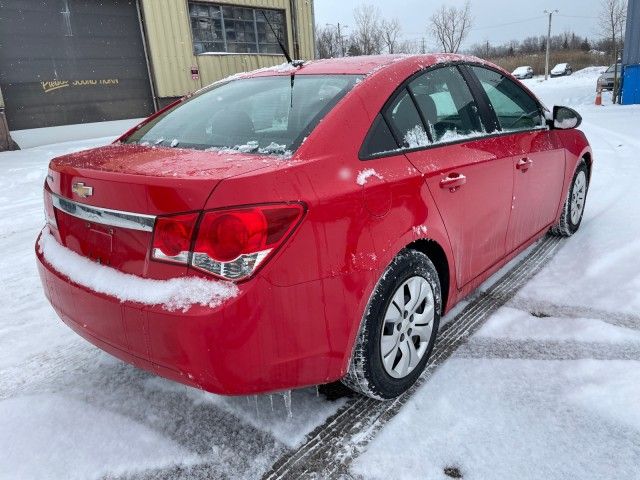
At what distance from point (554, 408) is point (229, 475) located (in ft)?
4.65

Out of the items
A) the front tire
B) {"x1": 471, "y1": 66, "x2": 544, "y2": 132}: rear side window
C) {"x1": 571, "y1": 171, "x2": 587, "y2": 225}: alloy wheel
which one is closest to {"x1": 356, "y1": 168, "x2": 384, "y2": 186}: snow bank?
the front tire

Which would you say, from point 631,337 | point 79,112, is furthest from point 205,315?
point 79,112

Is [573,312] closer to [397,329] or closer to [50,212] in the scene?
[397,329]

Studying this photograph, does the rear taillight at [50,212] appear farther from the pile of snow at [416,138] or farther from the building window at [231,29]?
the building window at [231,29]

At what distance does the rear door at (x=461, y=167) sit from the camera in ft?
7.61

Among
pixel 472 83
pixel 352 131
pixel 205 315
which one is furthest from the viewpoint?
pixel 472 83

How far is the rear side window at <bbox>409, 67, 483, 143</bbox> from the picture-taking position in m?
2.44

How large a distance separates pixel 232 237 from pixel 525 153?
2.22 m

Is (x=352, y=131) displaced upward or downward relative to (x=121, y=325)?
upward

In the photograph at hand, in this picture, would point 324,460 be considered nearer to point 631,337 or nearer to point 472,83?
point 631,337

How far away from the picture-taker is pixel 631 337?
8.66ft

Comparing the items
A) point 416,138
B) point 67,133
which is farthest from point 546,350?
point 67,133

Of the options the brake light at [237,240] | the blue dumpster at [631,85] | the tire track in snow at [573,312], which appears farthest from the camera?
the blue dumpster at [631,85]

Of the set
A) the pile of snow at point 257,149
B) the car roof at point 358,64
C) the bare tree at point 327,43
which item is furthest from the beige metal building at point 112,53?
the bare tree at point 327,43
